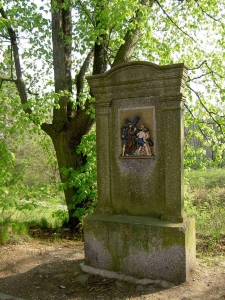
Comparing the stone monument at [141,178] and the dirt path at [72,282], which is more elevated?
the stone monument at [141,178]

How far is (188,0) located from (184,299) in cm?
755

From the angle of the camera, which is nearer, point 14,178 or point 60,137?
point 14,178

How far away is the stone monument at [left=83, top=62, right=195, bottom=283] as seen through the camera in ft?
13.1

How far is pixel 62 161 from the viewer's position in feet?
24.7

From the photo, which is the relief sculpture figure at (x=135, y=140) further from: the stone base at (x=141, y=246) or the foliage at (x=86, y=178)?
the foliage at (x=86, y=178)

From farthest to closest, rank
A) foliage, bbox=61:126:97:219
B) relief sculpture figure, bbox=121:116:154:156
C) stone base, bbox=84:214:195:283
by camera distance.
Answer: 1. foliage, bbox=61:126:97:219
2. relief sculpture figure, bbox=121:116:154:156
3. stone base, bbox=84:214:195:283

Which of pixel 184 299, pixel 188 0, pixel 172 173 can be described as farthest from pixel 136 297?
pixel 188 0

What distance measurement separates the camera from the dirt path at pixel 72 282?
3.72m

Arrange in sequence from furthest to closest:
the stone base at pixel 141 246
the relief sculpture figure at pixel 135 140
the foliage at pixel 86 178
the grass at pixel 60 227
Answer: the foliage at pixel 86 178
the grass at pixel 60 227
the relief sculpture figure at pixel 135 140
the stone base at pixel 141 246

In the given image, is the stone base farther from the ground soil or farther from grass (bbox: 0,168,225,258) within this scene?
grass (bbox: 0,168,225,258)

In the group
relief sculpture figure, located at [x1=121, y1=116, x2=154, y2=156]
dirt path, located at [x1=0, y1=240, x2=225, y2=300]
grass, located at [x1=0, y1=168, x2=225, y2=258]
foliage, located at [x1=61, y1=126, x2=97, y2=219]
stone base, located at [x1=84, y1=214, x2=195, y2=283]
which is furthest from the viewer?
foliage, located at [x1=61, y1=126, x2=97, y2=219]

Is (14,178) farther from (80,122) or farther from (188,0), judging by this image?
(188,0)

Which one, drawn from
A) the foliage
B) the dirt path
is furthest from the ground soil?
the foliage

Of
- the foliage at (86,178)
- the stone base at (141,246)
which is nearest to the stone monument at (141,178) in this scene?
the stone base at (141,246)
